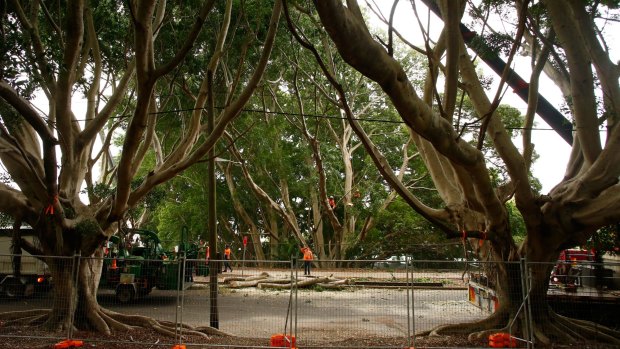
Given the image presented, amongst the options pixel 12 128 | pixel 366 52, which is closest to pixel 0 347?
pixel 12 128

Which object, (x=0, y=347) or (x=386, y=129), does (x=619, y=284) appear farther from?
(x=386, y=129)

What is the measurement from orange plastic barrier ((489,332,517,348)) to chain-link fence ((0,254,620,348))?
0.16 m

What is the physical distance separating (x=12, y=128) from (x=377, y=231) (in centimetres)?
2394

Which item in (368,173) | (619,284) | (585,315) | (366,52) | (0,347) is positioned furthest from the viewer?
(368,173)

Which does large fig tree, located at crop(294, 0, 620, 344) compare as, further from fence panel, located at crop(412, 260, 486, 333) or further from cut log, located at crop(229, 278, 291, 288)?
cut log, located at crop(229, 278, 291, 288)

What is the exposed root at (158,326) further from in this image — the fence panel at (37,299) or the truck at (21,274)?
the truck at (21,274)

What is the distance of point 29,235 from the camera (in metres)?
18.7

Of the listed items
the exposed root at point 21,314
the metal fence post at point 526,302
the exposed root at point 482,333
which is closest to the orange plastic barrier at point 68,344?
the exposed root at point 21,314

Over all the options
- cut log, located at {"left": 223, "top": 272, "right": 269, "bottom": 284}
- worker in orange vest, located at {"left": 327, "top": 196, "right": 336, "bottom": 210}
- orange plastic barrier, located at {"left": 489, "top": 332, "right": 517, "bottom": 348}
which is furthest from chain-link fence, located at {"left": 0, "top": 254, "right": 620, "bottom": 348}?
worker in orange vest, located at {"left": 327, "top": 196, "right": 336, "bottom": 210}

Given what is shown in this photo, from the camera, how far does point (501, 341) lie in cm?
1019

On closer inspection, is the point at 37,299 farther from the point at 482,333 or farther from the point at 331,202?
the point at 331,202

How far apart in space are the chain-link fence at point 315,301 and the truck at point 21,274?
0.24 feet

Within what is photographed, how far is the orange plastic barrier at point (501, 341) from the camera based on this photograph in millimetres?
10170

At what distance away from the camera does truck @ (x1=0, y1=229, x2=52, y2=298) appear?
13509 millimetres
